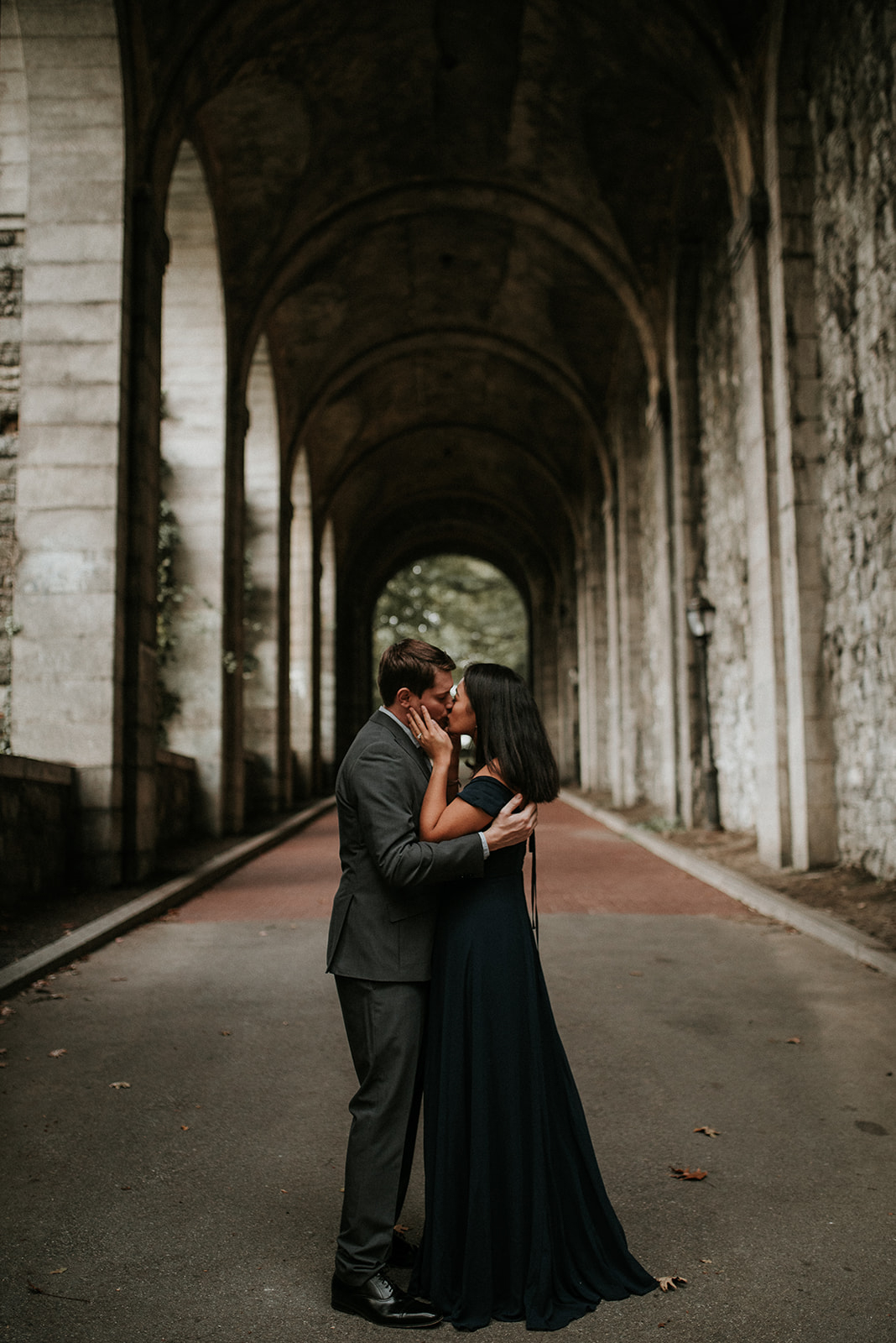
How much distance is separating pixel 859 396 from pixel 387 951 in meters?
7.72

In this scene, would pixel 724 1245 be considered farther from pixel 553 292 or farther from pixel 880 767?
pixel 553 292

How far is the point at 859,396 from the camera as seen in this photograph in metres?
8.72

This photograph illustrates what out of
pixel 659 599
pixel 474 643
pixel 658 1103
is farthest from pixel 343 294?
pixel 474 643

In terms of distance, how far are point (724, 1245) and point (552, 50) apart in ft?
43.1

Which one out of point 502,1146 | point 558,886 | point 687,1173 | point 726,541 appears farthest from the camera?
point 726,541

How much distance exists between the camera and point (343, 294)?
60.0 ft

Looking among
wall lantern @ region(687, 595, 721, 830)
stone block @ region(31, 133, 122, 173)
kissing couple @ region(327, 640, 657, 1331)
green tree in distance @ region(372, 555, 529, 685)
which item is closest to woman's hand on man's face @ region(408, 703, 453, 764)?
kissing couple @ region(327, 640, 657, 1331)

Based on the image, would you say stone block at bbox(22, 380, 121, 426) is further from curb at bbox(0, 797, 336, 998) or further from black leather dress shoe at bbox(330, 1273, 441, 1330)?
black leather dress shoe at bbox(330, 1273, 441, 1330)

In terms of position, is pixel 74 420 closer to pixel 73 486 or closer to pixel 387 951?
pixel 73 486

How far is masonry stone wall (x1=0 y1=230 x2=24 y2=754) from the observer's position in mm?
9102

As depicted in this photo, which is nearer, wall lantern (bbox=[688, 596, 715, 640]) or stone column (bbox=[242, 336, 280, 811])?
wall lantern (bbox=[688, 596, 715, 640])

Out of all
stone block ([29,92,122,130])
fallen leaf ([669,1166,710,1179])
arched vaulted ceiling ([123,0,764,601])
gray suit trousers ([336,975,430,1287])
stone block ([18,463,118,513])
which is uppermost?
arched vaulted ceiling ([123,0,764,601])

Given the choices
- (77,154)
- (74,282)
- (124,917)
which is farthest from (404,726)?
(77,154)

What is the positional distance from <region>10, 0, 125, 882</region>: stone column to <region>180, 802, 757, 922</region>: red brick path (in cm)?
125
